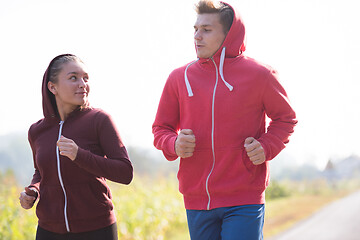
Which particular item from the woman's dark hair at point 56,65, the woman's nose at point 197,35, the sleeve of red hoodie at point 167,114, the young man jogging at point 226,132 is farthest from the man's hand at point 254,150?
the woman's dark hair at point 56,65

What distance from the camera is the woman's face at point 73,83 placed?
3076 mm

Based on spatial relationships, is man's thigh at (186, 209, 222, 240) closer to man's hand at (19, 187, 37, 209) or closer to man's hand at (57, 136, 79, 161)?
man's hand at (57, 136, 79, 161)

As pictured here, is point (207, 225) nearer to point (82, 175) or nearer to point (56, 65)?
point (82, 175)

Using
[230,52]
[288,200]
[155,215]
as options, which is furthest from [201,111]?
[288,200]

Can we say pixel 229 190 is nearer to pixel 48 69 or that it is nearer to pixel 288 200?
pixel 48 69

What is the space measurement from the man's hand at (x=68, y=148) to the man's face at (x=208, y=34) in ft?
3.14

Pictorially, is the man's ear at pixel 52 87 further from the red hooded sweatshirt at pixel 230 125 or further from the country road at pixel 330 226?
the country road at pixel 330 226

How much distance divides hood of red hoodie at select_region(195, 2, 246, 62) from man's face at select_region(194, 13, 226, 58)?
4 centimetres

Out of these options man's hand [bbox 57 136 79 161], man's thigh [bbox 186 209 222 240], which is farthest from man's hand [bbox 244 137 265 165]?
man's hand [bbox 57 136 79 161]

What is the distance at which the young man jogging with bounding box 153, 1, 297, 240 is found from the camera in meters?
2.94

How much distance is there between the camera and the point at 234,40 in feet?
10.2

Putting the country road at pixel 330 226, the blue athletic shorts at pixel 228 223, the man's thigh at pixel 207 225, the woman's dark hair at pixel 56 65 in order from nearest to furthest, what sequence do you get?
the blue athletic shorts at pixel 228 223
the man's thigh at pixel 207 225
the woman's dark hair at pixel 56 65
the country road at pixel 330 226

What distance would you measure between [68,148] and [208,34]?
1102 millimetres

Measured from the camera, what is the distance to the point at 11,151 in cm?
848
